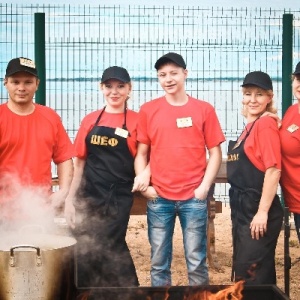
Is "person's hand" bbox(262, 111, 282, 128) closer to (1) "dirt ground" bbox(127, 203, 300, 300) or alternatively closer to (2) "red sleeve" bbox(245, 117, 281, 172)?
(2) "red sleeve" bbox(245, 117, 281, 172)

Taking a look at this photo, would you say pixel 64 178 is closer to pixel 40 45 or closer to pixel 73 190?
pixel 73 190

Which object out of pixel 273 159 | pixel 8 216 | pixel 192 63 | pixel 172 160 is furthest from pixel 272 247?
pixel 192 63

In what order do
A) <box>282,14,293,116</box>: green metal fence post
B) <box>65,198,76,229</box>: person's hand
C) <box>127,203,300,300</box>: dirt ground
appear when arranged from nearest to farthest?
<box>65,198,76,229</box>: person's hand → <box>127,203,300,300</box>: dirt ground → <box>282,14,293,116</box>: green metal fence post

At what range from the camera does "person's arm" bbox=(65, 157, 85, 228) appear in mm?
4564

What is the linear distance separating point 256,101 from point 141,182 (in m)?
1.00

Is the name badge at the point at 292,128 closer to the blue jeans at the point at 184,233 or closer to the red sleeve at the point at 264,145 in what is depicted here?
the red sleeve at the point at 264,145

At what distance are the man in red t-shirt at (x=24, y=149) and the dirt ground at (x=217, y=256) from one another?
2.13 meters

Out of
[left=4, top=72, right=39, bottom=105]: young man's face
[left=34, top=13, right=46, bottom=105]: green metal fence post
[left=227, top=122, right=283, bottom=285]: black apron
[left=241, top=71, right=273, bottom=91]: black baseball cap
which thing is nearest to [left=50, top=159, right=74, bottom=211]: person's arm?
[left=4, top=72, right=39, bottom=105]: young man's face

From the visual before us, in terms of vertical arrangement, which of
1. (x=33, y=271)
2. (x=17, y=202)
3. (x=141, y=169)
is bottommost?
(x=33, y=271)

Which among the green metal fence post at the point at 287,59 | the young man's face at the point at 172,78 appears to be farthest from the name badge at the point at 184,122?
the green metal fence post at the point at 287,59

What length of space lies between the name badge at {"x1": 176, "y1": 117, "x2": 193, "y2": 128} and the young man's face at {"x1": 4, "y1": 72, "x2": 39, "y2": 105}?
1.05m

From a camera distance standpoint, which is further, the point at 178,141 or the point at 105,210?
the point at 105,210

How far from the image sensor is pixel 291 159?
13.8 ft

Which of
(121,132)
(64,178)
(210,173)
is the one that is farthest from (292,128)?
(64,178)
